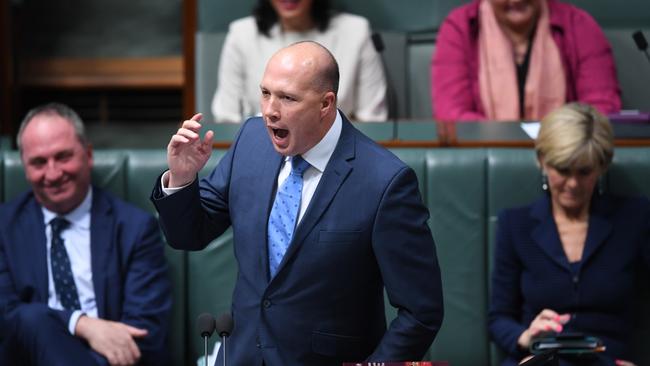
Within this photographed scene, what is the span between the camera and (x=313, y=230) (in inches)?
76.2

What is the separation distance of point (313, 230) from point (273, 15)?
5.93 ft

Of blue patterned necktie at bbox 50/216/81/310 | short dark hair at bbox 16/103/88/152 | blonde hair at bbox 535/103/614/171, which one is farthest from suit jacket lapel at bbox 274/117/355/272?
short dark hair at bbox 16/103/88/152

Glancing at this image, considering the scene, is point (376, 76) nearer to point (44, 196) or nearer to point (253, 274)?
point (44, 196)

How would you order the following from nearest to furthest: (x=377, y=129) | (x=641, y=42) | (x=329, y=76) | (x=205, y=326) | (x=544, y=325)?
(x=205, y=326) < (x=329, y=76) < (x=544, y=325) < (x=377, y=129) < (x=641, y=42)

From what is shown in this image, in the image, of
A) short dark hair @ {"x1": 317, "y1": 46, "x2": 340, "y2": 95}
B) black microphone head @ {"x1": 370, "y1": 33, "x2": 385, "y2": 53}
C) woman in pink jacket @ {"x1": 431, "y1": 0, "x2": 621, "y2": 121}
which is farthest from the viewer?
black microphone head @ {"x1": 370, "y1": 33, "x2": 385, "y2": 53}

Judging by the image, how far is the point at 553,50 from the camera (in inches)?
136

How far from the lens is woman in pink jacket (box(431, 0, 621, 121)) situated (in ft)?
11.2

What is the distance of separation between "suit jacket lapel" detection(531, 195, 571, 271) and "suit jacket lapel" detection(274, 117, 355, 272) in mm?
808

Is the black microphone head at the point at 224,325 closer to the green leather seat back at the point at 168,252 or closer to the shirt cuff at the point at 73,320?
the shirt cuff at the point at 73,320

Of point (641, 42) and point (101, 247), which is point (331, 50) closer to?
point (641, 42)

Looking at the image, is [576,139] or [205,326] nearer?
[205,326]

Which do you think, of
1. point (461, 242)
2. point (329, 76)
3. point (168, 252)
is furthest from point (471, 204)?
point (329, 76)

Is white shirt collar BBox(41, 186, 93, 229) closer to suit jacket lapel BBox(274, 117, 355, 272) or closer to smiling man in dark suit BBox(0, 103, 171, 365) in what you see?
smiling man in dark suit BBox(0, 103, 171, 365)

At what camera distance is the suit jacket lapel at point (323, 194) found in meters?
1.93
